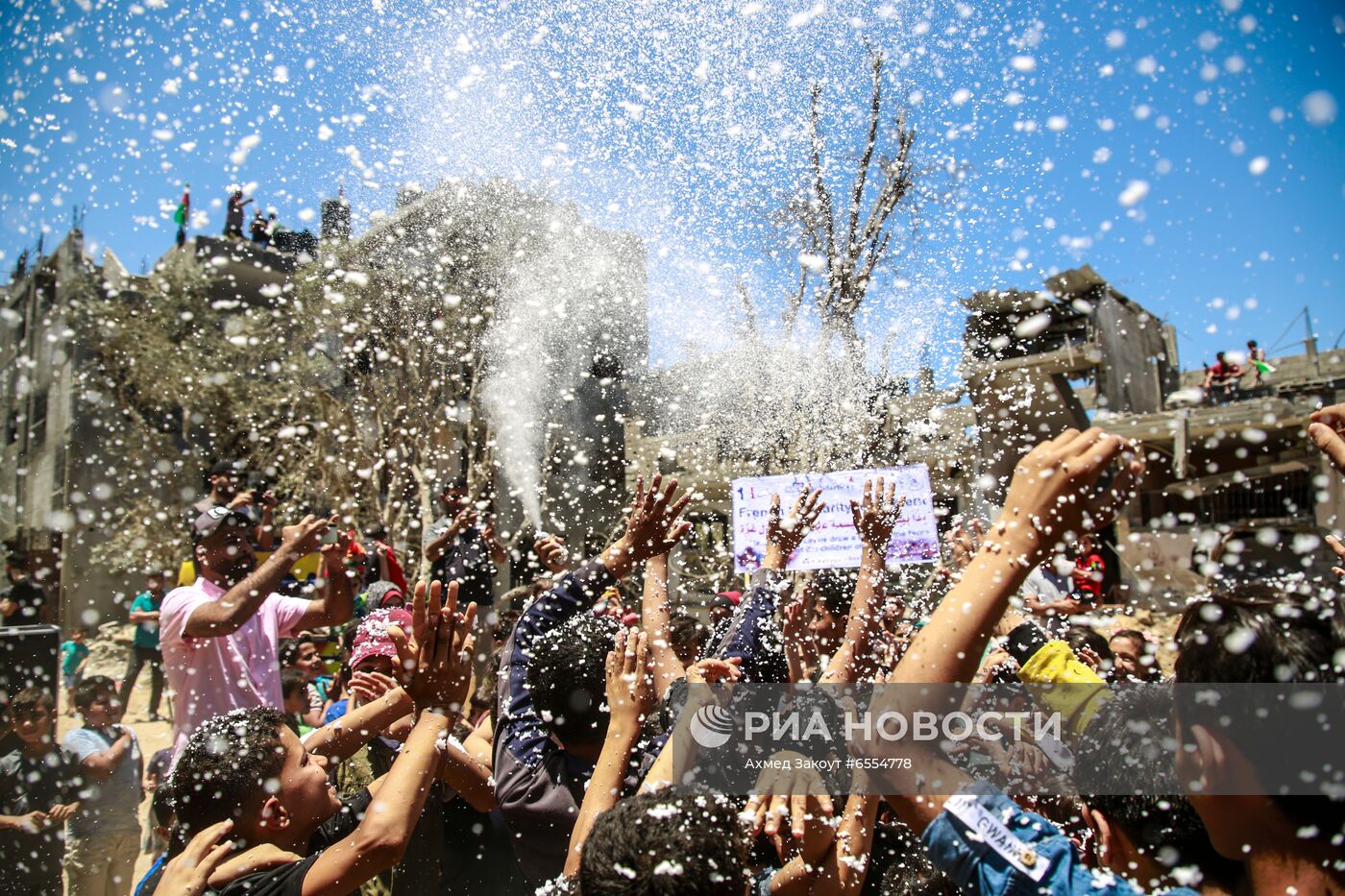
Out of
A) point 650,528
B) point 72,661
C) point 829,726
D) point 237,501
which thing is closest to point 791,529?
point 650,528

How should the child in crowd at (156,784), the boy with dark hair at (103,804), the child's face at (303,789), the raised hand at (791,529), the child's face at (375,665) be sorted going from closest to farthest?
the child's face at (303,789), the raised hand at (791,529), the child's face at (375,665), the boy with dark hair at (103,804), the child in crowd at (156,784)

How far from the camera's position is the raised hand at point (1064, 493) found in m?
1.21

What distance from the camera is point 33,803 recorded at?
3455mm

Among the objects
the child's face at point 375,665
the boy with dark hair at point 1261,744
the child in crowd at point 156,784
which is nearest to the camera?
the boy with dark hair at point 1261,744

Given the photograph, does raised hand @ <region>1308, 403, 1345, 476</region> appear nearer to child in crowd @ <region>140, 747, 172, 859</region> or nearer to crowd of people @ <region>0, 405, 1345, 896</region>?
crowd of people @ <region>0, 405, 1345, 896</region>

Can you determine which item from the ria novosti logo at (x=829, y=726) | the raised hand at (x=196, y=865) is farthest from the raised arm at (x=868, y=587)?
the raised hand at (x=196, y=865)

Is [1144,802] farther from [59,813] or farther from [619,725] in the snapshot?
[59,813]

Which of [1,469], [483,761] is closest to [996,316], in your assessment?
[483,761]

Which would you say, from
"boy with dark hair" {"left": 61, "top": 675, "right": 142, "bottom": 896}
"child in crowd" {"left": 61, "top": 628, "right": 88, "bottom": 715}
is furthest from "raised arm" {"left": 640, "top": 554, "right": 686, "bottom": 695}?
"child in crowd" {"left": 61, "top": 628, "right": 88, "bottom": 715}

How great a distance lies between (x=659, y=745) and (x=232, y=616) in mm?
1749

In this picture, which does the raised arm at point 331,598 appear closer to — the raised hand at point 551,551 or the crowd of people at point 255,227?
the raised hand at point 551,551

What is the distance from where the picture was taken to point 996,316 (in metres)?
12.6

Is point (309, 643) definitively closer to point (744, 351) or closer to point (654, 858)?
point (654, 858)

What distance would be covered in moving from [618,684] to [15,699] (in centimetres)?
290
